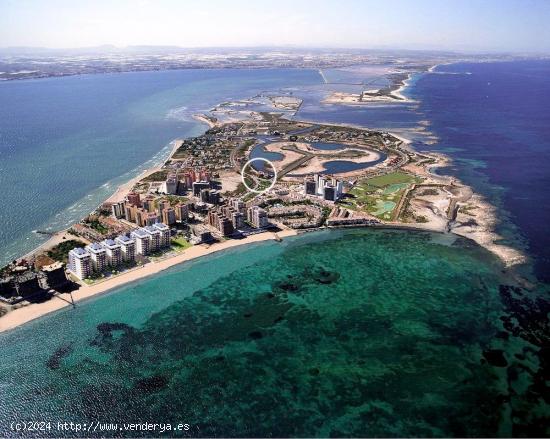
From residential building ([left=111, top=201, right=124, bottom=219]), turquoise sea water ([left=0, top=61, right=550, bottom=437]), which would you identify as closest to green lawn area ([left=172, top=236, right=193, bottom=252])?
turquoise sea water ([left=0, top=61, right=550, bottom=437])

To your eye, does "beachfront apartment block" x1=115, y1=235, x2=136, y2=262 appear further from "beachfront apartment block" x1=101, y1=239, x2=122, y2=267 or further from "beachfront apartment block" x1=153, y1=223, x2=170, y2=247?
"beachfront apartment block" x1=153, y1=223, x2=170, y2=247

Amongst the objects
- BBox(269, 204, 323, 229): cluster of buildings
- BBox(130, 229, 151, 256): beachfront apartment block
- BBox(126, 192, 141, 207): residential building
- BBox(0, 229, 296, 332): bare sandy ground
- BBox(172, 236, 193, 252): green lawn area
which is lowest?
BBox(0, 229, 296, 332): bare sandy ground

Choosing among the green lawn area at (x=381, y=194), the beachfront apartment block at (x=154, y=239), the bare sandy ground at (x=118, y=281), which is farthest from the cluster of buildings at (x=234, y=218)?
the green lawn area at (x=381, y=194)

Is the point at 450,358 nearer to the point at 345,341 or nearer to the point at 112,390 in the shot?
the point at 345,341

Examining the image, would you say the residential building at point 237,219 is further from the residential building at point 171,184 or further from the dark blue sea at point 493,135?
the dark blue sea at point 493,135

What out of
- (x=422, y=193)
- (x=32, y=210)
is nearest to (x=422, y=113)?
(x=422, y=193)

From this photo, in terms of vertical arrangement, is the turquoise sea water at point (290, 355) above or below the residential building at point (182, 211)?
below
